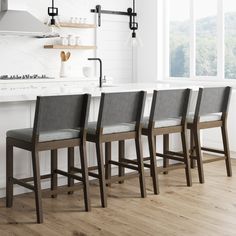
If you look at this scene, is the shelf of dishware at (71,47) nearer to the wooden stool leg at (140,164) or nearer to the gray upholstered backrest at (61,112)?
the wooden stool leg at (140,164)

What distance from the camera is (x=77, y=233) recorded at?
3445mm

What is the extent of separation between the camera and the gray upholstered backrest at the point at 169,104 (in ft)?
14.5

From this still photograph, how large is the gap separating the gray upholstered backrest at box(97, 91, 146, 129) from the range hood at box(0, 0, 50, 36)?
267 centimetres

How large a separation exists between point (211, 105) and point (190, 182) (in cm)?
80

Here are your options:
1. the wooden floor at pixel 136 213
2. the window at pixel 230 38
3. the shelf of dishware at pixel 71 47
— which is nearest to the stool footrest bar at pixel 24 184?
the wooden floor at pixel 136 213

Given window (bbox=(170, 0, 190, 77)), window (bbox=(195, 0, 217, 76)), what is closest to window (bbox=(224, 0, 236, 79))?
window (bbox=(195, 0, 217, 76))

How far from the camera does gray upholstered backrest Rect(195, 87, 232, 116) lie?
484 centimetres

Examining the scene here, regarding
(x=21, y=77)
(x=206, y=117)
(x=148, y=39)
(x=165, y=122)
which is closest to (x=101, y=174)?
(x=165, y=122)

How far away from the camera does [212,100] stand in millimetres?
4938

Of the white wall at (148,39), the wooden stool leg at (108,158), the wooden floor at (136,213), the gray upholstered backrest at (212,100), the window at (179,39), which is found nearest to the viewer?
the wooden floor at (136,213)

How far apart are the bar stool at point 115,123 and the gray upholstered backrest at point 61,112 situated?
0.19 metres

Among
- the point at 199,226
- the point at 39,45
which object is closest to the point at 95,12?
the point at 39,45

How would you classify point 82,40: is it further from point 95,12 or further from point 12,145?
point 12,145

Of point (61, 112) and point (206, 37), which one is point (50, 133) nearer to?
point (61, 112)
